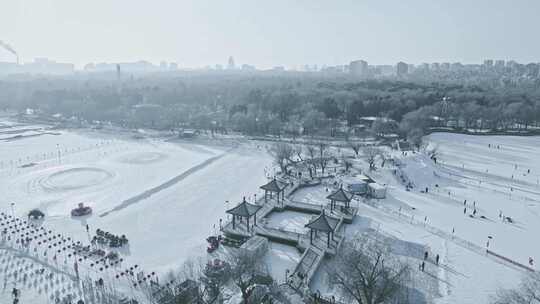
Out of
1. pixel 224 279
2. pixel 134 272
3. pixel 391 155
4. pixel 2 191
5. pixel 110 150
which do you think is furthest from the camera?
pixel 110 150

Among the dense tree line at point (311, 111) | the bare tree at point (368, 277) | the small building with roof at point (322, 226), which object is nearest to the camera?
the bare tree at point (368, 277)

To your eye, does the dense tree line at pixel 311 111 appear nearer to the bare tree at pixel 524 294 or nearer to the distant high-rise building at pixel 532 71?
the bare tree at pixel 524 294

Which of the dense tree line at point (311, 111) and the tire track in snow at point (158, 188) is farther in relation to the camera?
the dense tree line at point (311, 111)

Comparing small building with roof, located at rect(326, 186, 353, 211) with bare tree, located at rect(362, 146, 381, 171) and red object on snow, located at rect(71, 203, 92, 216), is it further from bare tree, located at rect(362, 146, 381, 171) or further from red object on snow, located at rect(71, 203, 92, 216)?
red object on snow, located at rect(71, 203, 92, 216)

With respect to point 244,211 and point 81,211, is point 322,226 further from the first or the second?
point 81,211

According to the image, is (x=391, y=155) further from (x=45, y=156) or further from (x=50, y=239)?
(x=45, y=156)

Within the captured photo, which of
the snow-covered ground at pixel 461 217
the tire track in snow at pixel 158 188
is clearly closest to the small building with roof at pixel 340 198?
the snow-covered ground at pixel 461 217

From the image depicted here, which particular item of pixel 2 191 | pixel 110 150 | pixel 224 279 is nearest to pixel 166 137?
pixel 110 150
